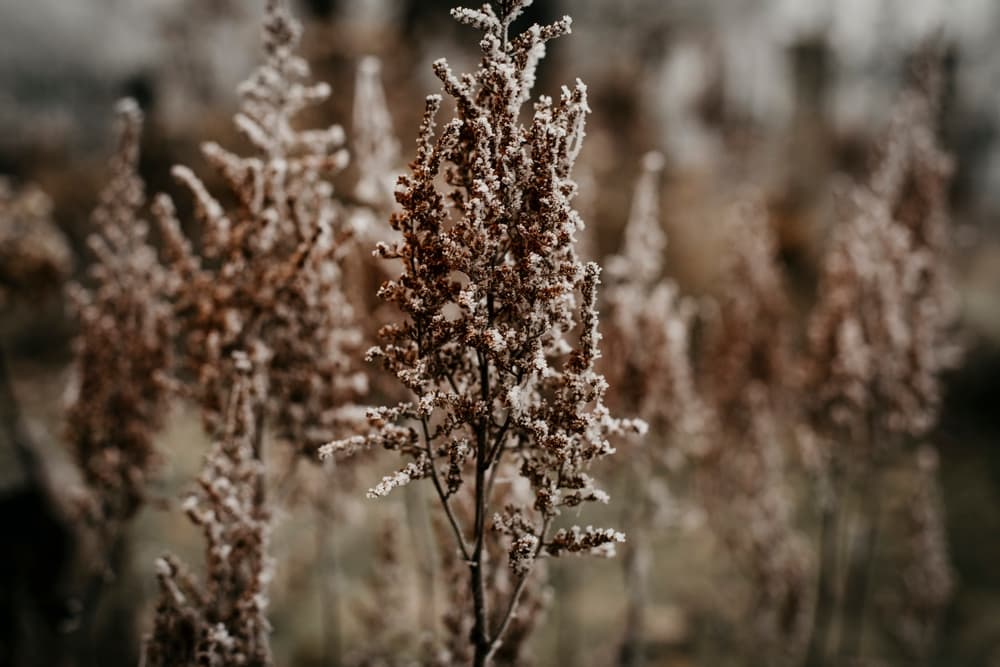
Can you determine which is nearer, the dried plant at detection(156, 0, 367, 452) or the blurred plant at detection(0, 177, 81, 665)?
the dried plant at detection(156, 0, 367, 452)

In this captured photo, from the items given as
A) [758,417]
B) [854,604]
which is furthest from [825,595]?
[854,604]

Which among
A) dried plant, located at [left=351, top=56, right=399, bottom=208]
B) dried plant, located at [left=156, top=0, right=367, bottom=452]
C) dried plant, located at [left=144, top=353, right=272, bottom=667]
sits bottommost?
dried plant, located at [left=144, top=353, right=272, bottom=667]

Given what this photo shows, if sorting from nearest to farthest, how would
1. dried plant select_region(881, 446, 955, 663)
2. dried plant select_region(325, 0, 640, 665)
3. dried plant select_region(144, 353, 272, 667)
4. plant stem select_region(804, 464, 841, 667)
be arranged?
dried plant select_region(325, 0, 640, 665) < dried plant select_region(144, 353, 272, 667) < plant stem select_region(804, 464, 841, 667) < dried plant select_region(881, 446, 955, 663)

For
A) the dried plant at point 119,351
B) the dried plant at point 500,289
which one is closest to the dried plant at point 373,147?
the dried plant at point 119,351

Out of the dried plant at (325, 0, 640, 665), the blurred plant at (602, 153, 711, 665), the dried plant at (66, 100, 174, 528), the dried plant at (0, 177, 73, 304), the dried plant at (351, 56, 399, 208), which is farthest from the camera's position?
the dried plant at (0, 177, 73, 304)

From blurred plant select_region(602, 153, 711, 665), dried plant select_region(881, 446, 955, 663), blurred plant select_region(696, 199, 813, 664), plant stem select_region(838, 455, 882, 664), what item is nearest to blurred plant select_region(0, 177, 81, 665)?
blurred plant select_region(602, 153, 711, 665)

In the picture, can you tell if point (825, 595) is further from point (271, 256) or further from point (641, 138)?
point (641, 138)

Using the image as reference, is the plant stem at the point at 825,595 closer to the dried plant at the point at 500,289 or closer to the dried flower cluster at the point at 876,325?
the dried flower cluster at the point at 876,325

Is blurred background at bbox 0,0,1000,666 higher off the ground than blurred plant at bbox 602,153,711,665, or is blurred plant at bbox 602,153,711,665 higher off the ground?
blurred background at bbox 0,0,1000,666

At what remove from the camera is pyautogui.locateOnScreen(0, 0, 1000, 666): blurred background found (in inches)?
473

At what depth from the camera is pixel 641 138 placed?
21.2 m

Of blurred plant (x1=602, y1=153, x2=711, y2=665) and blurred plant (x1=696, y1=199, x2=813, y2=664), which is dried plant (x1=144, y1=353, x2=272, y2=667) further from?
blurred plant (x1=696, y1=199, x2=813, y2=664)

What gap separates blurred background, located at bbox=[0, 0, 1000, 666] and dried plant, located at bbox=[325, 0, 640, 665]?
7.63 m

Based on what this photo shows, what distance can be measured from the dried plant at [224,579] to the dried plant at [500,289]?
38.4 inches
